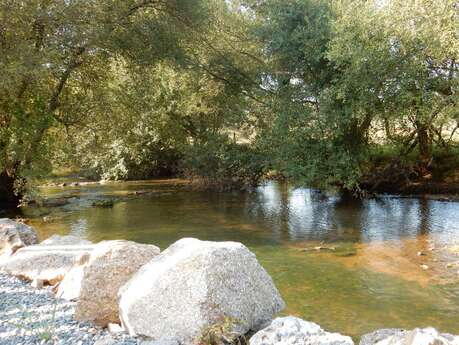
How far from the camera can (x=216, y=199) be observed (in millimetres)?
23094

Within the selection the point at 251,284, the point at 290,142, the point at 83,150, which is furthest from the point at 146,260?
the point at 83,150

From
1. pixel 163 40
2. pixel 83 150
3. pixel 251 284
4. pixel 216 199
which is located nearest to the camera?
pixel 251 284

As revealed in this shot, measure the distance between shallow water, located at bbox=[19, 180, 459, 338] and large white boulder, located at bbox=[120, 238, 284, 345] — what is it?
1846 millimetres

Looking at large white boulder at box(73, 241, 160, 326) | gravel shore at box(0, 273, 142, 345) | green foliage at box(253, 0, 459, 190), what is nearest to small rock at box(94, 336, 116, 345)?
gravel shore at box(0, 273, 142, 345)

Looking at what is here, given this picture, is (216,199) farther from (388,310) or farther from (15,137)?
(388,310)

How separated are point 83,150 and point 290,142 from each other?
51.5ft

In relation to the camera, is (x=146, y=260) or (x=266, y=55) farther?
(x=266, y=55)

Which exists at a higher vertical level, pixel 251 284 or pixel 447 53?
pixel 447 53

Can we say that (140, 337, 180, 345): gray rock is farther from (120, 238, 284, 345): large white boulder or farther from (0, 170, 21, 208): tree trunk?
(0, 170, 21, 208): tree trunk

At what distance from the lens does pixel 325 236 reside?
13.6 meters

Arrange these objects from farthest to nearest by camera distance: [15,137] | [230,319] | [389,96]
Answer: [15,137], [389,96], [230,319]

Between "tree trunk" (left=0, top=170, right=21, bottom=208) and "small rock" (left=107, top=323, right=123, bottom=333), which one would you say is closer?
"small rock" (left=107, top=323, right=123, bottom=333)

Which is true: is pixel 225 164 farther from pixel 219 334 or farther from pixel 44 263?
pixel 219 334

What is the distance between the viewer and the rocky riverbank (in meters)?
5.31
